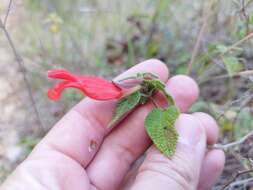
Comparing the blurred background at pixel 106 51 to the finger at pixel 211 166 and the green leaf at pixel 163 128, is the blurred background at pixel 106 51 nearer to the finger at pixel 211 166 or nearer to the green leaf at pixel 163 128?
the finger at pixel 211 166

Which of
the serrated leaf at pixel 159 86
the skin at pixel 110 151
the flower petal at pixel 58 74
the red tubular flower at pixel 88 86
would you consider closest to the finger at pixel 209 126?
the skin at pixel 110 151

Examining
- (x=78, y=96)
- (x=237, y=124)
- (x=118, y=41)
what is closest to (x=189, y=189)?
(x=237, y=124)

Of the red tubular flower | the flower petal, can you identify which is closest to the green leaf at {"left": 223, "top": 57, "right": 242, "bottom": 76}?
the red tubular flower

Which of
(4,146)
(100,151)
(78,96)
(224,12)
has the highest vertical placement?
(224,12)

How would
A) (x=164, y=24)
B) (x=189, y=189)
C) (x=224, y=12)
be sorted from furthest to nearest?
1. (x=164, y=24)
2. (x=224, y=12)
3. (x=189, y=189)

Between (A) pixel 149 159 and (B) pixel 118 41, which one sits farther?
(B) pixel 118 41

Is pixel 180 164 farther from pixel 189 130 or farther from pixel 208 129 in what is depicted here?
pixel 208 129

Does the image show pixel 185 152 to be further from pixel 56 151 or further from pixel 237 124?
pixel 237 124
